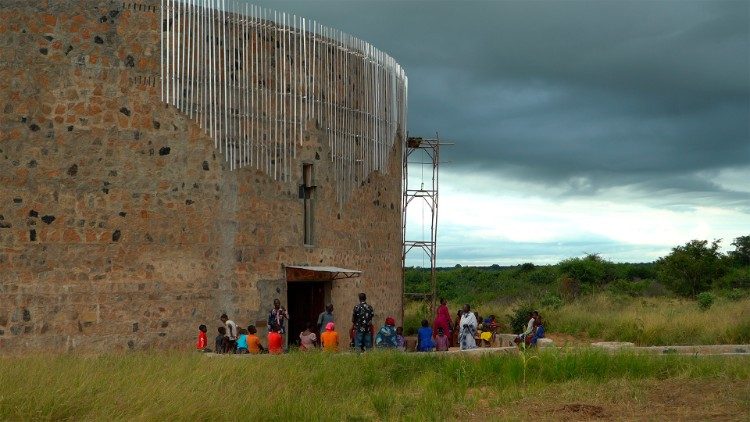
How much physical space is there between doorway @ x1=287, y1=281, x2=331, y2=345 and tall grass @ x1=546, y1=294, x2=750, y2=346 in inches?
245

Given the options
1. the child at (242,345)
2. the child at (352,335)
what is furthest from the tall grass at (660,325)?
the child at (242,345)

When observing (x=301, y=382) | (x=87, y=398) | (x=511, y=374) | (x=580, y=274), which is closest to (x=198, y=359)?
(x=301, y=382)

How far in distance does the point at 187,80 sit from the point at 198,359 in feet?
18.2

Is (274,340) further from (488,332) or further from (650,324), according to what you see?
(650,324)

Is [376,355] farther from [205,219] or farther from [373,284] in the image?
[373,284]

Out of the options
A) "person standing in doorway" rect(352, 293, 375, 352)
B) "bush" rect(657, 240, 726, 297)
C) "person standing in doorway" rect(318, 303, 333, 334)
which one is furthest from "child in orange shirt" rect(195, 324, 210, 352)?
"bush" rect(657, 240, 726, 297)

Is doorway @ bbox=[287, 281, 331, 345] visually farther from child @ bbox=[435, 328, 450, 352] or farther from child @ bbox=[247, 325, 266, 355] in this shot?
child @ bbox=[247, 325, 266, 355]

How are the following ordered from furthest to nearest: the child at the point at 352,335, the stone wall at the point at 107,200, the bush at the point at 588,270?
the bush at the point at 588,270
the child at the point at 352,335
the stone wall at the point at 107,200

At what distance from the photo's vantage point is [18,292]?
1533 cm

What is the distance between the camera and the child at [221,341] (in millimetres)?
15969

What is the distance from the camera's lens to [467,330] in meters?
18.4

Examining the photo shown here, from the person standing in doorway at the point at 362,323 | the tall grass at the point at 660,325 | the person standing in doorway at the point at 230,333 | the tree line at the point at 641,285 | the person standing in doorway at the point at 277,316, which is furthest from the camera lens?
the tree line at the point at 641,285

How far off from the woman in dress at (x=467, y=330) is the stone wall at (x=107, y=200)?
3626mm

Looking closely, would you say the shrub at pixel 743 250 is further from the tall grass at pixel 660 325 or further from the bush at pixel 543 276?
the tall grass at pixel 660 325
